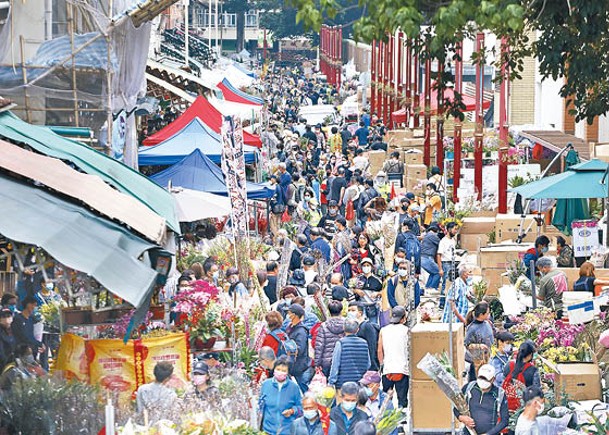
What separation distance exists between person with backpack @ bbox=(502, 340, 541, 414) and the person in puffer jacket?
6.69ft

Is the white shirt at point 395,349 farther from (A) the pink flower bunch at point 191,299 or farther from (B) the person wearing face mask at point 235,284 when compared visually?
(B) the person wearing face mask at point 235,284

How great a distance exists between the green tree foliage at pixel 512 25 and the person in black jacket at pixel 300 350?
3021mm

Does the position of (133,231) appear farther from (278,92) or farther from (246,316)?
(278,92)

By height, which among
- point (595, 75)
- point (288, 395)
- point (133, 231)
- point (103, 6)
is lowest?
point (288, 395)

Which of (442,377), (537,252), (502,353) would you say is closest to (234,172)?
(537,252)

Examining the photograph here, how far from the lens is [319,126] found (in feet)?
175

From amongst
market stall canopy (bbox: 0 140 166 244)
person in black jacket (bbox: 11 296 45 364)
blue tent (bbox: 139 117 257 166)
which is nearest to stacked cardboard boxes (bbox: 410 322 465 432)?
market stall canopy (bbox: 0 140 166 244)

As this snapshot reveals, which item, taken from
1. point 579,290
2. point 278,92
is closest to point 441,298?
point 579,290

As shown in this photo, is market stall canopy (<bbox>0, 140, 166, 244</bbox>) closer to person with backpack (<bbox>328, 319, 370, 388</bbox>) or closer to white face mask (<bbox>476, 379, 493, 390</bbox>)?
person with backpack (<bbox>328, 319, 370, 388</bbox>)

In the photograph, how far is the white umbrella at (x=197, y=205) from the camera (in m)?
21.2

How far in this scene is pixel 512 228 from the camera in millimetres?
25406

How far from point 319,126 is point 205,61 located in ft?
92.8

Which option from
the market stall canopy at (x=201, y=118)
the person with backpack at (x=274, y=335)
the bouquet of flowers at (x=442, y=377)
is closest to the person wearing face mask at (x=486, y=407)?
the bouquet of flowers at (x=442, y=377)

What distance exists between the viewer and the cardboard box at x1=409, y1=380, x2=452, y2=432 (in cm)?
1491
